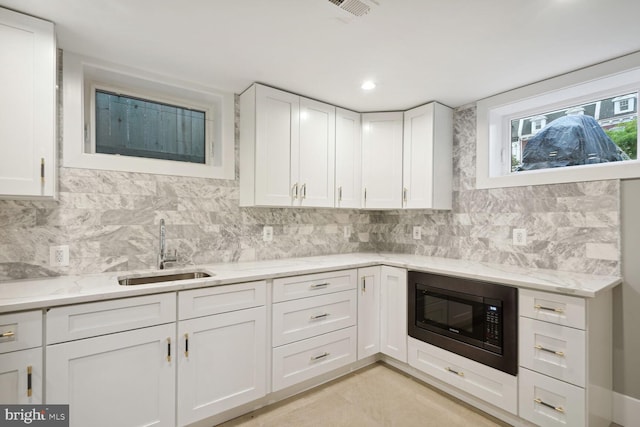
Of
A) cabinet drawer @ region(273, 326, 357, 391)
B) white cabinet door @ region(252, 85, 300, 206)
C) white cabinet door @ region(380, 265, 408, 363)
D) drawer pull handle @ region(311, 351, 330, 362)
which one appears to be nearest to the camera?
cabinet drawer @ region(273, 326, 357, 391)

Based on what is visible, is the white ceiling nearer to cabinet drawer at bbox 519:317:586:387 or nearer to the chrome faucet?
the chrome faucet

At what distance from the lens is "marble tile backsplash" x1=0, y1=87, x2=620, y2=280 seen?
1887mm

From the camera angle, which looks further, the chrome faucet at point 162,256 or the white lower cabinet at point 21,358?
the chrome faucet at point 162,256

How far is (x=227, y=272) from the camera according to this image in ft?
6.80

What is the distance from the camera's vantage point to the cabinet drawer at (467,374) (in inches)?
73.9

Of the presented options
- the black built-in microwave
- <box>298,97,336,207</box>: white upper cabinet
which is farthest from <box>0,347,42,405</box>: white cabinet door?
the black built-in microwave

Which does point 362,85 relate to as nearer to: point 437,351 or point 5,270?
point 437,351

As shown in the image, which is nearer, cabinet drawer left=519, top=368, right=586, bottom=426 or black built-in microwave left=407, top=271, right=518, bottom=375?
cabinet drawer left=519, top=368, right=586, bottom=426

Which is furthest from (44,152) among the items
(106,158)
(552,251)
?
(552,251)

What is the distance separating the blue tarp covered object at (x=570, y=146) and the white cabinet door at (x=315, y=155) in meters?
1.66

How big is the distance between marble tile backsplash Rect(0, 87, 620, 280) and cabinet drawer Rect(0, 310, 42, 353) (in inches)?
25.2

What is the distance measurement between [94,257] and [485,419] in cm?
280

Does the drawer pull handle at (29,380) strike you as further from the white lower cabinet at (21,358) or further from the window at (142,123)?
the window at (142,123)

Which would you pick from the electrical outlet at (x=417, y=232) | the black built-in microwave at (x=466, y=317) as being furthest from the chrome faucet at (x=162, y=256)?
the electrical outlet at (x=417, y=232)
